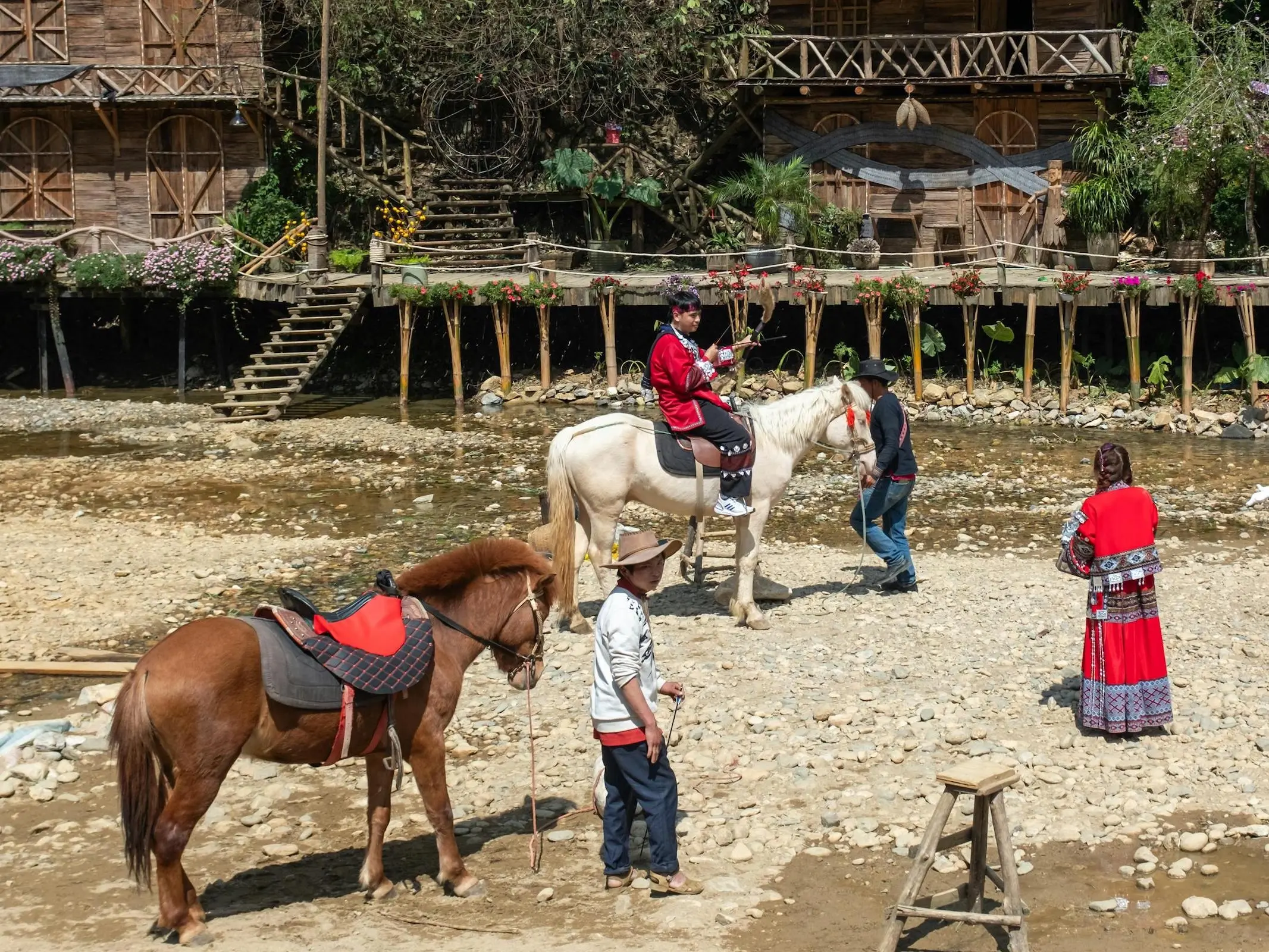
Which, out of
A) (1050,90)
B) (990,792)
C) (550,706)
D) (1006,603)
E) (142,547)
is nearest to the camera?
(990,792)

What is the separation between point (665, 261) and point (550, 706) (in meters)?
19.8

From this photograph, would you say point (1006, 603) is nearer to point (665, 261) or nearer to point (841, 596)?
point (841, 596)

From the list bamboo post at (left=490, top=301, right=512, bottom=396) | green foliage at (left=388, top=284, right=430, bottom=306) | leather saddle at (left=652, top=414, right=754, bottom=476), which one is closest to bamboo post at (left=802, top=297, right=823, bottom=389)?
bamboo post at (left=490, top=301, right=512, bottom=396)

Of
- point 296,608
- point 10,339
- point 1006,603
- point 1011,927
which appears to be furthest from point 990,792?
point 10,339

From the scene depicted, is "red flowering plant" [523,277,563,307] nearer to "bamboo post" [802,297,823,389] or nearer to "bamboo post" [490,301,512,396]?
"bamboo post" [490,301,512,396]

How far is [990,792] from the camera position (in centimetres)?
621

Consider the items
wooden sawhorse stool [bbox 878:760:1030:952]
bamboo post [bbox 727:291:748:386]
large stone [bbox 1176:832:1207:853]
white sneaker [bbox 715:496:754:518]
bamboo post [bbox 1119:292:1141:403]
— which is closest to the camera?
wooden sawhorse stool [bbox 878:760:1030:952]

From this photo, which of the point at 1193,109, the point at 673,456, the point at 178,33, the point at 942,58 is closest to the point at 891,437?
the point at 673,456

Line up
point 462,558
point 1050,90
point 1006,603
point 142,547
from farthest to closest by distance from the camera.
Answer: point 1050,90, point 142,547, point 1006,603, point 462,558

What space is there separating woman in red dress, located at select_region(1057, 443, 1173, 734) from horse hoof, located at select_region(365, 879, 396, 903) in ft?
13.5

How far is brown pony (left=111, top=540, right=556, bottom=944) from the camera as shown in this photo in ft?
19.8

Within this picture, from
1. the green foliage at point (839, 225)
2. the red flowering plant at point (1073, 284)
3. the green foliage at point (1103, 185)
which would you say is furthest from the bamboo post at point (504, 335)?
the green foliage at point (1103, 185)

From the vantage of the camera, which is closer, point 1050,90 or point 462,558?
point 462,558

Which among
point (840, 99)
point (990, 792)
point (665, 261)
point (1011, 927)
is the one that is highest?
point (840, 99)
